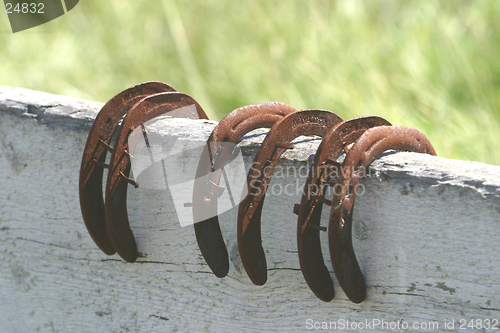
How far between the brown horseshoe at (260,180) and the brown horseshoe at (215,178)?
8cm

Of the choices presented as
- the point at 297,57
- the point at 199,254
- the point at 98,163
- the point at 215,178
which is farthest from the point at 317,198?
the point at 297,57

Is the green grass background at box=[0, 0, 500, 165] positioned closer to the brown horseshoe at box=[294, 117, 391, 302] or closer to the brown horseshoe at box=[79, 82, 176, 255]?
the brown horseshoe at box=[294, 117, 391, 302]

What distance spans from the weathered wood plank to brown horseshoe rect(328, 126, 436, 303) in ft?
0.13

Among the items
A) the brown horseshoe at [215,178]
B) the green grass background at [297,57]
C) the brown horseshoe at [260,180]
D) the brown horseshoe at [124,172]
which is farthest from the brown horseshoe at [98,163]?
the green grass background at [297,57]

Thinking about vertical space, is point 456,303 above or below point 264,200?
below

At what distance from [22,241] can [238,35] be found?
182 cm

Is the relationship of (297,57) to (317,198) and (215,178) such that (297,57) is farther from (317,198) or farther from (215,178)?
(317,198)

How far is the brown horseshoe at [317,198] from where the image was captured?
84cm

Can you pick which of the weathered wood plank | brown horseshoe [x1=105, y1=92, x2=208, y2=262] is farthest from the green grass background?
brown horseshoe [x1=105, y1=92, x2=208, y2=262]

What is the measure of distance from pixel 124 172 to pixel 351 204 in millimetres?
551

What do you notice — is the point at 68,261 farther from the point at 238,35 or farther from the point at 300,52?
the point at 238,35

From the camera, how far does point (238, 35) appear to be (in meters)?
2.72

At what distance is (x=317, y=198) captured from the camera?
2.66 feet

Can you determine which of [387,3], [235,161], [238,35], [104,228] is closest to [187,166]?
[235,161]
